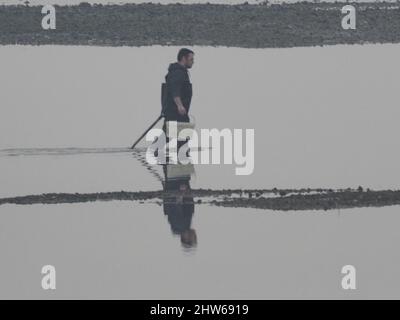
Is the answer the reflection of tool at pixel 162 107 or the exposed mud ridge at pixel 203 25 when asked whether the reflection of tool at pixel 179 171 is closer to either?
the reflection of tool at pixel 162 107

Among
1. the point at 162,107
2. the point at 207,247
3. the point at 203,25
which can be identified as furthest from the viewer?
the point at 203,25

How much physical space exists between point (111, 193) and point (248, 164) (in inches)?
70.7

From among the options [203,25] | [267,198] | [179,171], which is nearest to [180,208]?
[267,198]

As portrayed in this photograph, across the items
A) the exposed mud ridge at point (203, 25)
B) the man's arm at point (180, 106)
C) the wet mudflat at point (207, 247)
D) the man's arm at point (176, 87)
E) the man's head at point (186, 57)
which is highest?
the exposed mud ridge at point (203, 25)

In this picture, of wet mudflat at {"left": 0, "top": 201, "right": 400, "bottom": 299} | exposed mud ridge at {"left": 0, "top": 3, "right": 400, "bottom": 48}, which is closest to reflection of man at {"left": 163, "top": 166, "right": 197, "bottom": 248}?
wet mudflat at {"left": 0, "top": 201, "right": 400, "bottom": 299}

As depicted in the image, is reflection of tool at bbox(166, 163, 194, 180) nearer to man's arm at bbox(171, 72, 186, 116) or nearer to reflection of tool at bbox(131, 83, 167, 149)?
man's arm at bbox(171, 72, 186, 116)

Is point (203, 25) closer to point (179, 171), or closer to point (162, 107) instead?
point (162, 107)

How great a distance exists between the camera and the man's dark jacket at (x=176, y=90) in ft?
55.1

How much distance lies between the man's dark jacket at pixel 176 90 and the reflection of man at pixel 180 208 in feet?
5.23

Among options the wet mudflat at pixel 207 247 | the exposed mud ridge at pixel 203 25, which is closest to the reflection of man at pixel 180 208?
the wet mudflat at pixel 207 247

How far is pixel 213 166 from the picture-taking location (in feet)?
52.4

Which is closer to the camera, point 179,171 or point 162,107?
point 179,171

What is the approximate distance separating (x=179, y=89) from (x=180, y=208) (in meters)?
2.88

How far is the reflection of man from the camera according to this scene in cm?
1316
